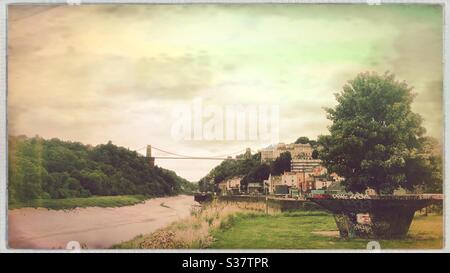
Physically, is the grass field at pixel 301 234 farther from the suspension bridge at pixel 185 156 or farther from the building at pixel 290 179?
the suspension bridge at pixel 185 156

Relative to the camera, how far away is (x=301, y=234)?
4.81m

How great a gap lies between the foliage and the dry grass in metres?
0.30

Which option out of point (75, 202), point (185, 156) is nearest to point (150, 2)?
point (185, 156)

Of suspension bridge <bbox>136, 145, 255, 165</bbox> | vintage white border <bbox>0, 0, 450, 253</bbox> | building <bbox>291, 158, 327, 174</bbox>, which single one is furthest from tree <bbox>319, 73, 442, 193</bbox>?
suspension bridge <bbox>136, 145, 255, 165</bbox>

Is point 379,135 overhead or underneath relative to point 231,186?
overhead

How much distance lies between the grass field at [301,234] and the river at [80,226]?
0.61m

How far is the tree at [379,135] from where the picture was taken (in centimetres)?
474

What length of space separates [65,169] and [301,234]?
6.52 feet

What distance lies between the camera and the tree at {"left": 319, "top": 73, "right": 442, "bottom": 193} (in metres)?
4.74

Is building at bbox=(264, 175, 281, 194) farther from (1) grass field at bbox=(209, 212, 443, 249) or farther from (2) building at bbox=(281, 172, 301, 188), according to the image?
(1) grass field at bbox=(209, 212, 443, 249)

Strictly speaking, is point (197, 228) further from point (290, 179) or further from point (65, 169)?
point (65, 169)

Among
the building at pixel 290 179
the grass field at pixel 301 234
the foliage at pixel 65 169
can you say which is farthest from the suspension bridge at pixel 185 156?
the grass field at pixel 301 234
